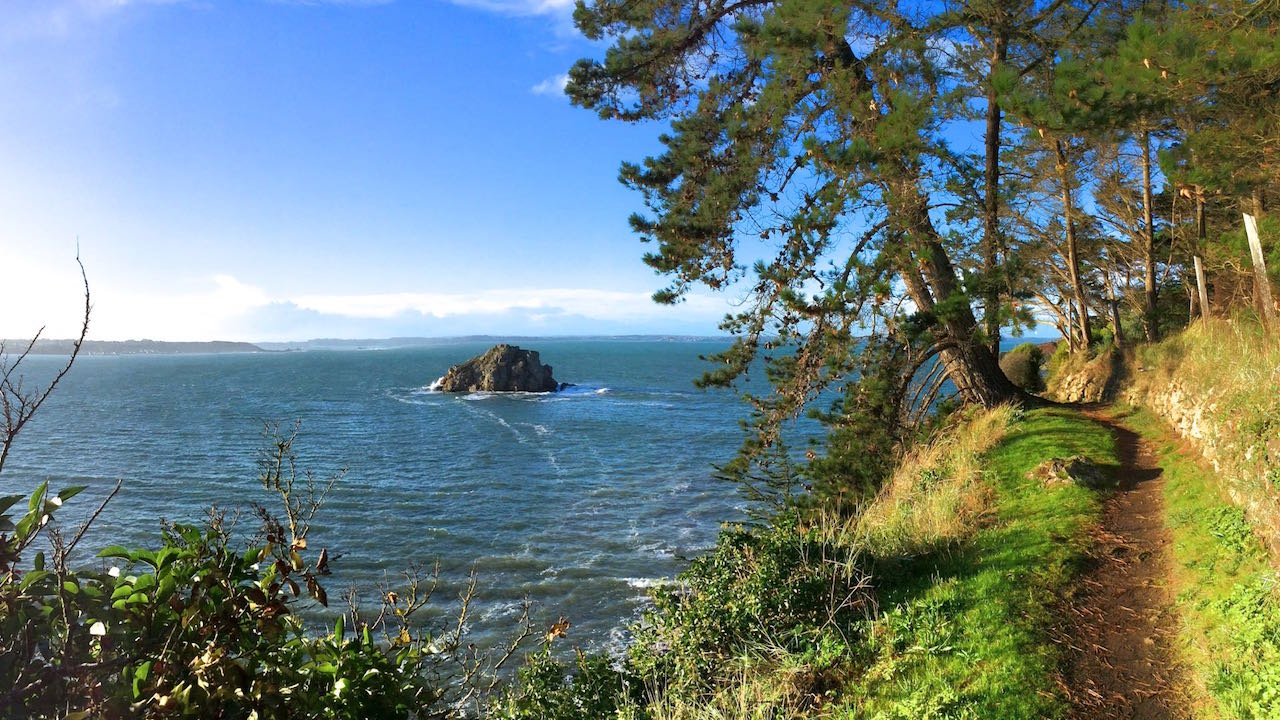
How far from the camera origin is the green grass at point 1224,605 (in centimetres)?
462

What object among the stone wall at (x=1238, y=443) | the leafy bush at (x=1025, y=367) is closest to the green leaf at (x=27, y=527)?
the stone wall at (x=1238, y=443)

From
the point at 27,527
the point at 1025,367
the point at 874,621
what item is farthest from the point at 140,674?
the point at 1025,367

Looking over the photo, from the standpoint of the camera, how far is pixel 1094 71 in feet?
27.9

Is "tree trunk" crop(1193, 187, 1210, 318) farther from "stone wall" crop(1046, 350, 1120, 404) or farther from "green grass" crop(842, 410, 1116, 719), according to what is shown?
"green grass" crop(842, 410, 1116, 719)

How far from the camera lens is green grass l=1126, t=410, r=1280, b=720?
182 inches

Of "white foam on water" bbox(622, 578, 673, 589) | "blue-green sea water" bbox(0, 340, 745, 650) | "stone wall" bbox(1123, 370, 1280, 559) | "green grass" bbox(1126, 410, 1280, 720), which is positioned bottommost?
"white foam on water" bbox(622, 578, 673, 589)

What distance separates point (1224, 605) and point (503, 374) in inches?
2467

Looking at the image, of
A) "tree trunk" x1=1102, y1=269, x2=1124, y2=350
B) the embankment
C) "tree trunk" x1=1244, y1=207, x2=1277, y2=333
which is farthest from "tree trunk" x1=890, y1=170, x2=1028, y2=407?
"tree trunk" x1=1102, y1=269, x2=1124, y2=350

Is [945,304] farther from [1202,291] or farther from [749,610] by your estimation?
[1202,291]

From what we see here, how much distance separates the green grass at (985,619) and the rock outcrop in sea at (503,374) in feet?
192

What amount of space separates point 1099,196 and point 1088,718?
70.5ft

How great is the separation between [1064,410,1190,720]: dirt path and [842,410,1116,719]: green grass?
183 millimetres

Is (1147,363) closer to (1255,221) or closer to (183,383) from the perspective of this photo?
(1255,221)

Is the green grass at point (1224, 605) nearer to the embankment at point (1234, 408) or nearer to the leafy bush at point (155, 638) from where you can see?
the embankment at point (1234, 408)
